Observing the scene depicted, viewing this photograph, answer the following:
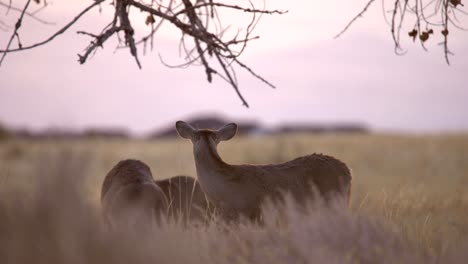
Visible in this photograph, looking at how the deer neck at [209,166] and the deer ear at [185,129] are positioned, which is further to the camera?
the deer ear at [185,129]

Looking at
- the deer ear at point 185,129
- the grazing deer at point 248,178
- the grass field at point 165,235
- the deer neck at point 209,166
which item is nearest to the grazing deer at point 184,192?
the deer ear at point 185,129

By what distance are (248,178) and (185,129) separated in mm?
918

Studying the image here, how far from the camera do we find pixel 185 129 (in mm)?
9562

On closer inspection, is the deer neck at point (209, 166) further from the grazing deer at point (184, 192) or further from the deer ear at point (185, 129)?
the grazing deer at point (184, 192)

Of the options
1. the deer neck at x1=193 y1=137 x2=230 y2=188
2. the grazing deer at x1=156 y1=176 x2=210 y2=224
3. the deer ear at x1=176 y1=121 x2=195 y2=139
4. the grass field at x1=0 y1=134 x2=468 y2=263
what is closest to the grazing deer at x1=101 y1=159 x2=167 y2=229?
the grazing deer at x1=156 y1=176 x2=210 y2=224

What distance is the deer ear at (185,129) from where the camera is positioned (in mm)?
9508

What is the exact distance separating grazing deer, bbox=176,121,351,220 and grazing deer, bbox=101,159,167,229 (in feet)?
2.01

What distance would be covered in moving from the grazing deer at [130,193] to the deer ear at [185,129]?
708mm

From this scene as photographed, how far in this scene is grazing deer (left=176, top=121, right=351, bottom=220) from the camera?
30.0 feet

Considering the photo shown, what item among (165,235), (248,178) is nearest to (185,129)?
(248,178)

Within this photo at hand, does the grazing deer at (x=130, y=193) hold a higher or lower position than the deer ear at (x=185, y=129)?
lower

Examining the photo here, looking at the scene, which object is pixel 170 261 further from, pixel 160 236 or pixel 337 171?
pixel 337 171

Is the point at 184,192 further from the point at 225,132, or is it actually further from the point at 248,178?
the point at 248,178

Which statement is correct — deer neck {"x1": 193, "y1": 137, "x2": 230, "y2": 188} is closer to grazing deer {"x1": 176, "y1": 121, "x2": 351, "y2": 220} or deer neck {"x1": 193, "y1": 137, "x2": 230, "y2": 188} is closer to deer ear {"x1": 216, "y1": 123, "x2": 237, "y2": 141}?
grazing deer {"x1": 176, "y1": 121, "x2": 351, "y2": 220}
